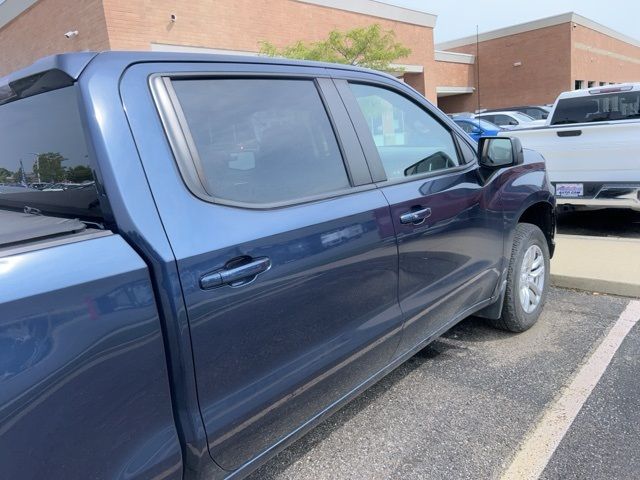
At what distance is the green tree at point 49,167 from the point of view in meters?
1.75

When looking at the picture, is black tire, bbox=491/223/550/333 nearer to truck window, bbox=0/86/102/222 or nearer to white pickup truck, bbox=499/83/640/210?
white pickup truck, bbox=499/83/640/210

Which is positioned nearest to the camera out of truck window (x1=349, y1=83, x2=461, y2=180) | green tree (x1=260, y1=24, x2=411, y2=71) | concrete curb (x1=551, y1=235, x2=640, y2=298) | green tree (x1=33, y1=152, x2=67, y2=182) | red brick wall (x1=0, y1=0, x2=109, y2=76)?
green tree (x1=33, y1=152, x2=67, y2=182)

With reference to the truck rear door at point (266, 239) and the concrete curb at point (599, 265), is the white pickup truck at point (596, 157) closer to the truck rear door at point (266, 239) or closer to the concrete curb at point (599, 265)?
the concrete curb at point (599, 265)

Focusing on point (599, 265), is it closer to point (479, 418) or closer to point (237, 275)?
point (479, 418)

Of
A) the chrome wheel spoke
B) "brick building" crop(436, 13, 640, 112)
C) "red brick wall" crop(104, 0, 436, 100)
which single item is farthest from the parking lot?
"brick building" crop(436, 13, 640, 112)

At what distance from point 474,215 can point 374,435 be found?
137 centimetres

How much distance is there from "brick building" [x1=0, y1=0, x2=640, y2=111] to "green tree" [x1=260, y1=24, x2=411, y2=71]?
5.21 feet

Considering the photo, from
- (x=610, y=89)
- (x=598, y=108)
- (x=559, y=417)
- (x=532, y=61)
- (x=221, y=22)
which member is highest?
(x=532, y=61)

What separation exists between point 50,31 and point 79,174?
50.4ft

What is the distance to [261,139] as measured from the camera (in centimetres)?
203

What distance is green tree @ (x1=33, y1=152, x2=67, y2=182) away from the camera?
1.75m

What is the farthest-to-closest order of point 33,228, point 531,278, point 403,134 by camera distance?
point 531,278
point 403,134
point 33,228

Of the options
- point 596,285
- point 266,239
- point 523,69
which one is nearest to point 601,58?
point 523,69

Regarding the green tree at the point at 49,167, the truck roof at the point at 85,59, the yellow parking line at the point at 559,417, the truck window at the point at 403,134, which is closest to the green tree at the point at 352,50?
the truck window at the point at 403,134
